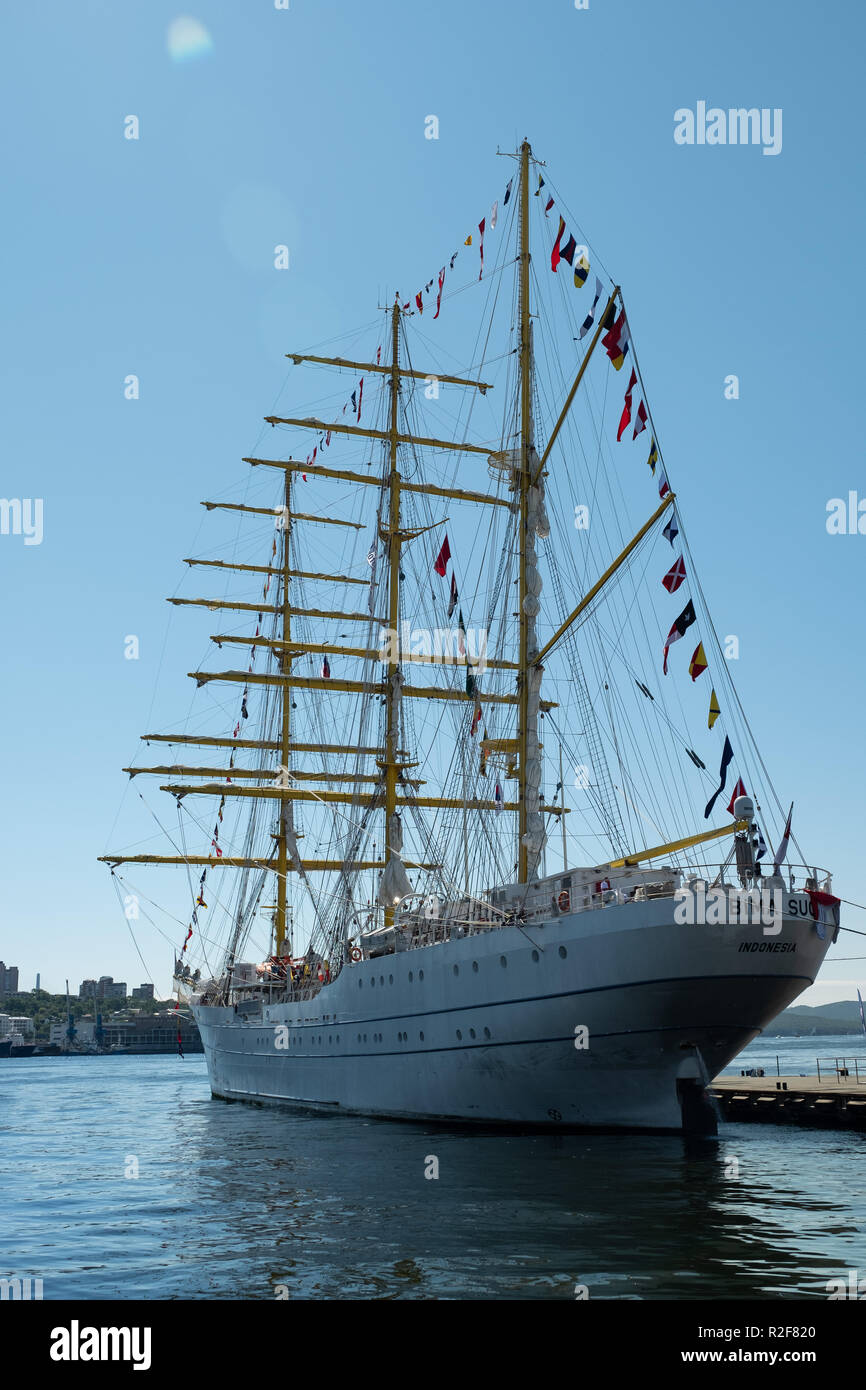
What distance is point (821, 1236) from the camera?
1541 centimetres

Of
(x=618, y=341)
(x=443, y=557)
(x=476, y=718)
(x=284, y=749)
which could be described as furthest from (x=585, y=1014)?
(x=284, y=749)

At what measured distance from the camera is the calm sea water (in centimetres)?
1315

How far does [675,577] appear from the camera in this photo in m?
25.2

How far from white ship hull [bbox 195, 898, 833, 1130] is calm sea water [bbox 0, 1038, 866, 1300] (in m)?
0.88

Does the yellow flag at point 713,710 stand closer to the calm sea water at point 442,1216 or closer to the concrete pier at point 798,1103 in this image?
the calm sea water at point 442,1216

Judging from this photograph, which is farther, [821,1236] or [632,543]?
[632,543]

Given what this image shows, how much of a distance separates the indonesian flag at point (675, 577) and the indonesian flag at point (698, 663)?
1.39 metres

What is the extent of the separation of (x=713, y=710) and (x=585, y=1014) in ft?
23.2
